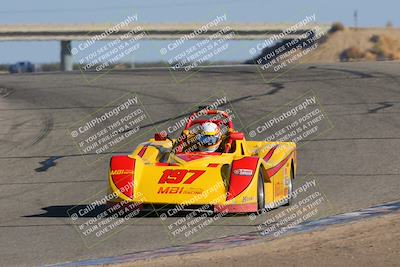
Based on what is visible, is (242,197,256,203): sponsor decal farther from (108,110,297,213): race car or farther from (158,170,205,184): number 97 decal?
(158,170,205,184): number 97 decal

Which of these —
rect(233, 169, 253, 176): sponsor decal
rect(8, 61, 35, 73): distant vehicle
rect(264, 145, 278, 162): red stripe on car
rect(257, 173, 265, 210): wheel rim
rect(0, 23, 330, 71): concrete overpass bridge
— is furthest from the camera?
rect(8, 61, 35, 73): distant vehicle

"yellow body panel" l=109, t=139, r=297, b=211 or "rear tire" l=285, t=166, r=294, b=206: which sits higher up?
"yellow body panel" l=109, t=139, r=297, b=211

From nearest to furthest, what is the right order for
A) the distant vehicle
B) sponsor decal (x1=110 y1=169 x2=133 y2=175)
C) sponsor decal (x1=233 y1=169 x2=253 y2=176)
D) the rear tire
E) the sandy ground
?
sponsor decal (x1=233 y1=169 x2=253 y2=176) < sponsor decal (x1=110 y1=169 x2=133 y2=175) < the rear tire < the sandy ground < the distant vehicle

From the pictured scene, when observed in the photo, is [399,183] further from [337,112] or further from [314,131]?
[337,112]

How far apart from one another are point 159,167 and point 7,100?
1647 centimetres

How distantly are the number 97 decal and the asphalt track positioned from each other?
534 mm

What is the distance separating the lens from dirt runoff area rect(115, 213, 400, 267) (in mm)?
9031

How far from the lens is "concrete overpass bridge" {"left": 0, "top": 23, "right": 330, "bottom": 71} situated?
66.5 meters

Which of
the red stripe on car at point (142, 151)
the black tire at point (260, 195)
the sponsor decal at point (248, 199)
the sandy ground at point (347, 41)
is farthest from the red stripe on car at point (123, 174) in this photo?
the sandy ground at point (347, 41)

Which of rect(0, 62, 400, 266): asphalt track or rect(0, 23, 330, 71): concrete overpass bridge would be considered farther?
rect(0, 23, 330, 71): concrete overpass bridge

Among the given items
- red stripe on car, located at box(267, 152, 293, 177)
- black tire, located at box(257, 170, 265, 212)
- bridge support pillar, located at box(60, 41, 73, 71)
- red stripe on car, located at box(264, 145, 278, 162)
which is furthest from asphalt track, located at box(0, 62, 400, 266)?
bridge support pillar, located at box(60, 41, 73, 71)

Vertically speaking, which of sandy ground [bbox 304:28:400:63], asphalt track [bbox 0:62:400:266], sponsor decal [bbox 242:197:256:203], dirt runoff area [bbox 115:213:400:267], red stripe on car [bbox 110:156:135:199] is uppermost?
dirt runoff area [bbox 115:213:400:267]

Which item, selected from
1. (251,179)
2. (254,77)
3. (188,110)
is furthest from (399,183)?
(254,77)

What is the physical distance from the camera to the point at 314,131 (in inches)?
818
